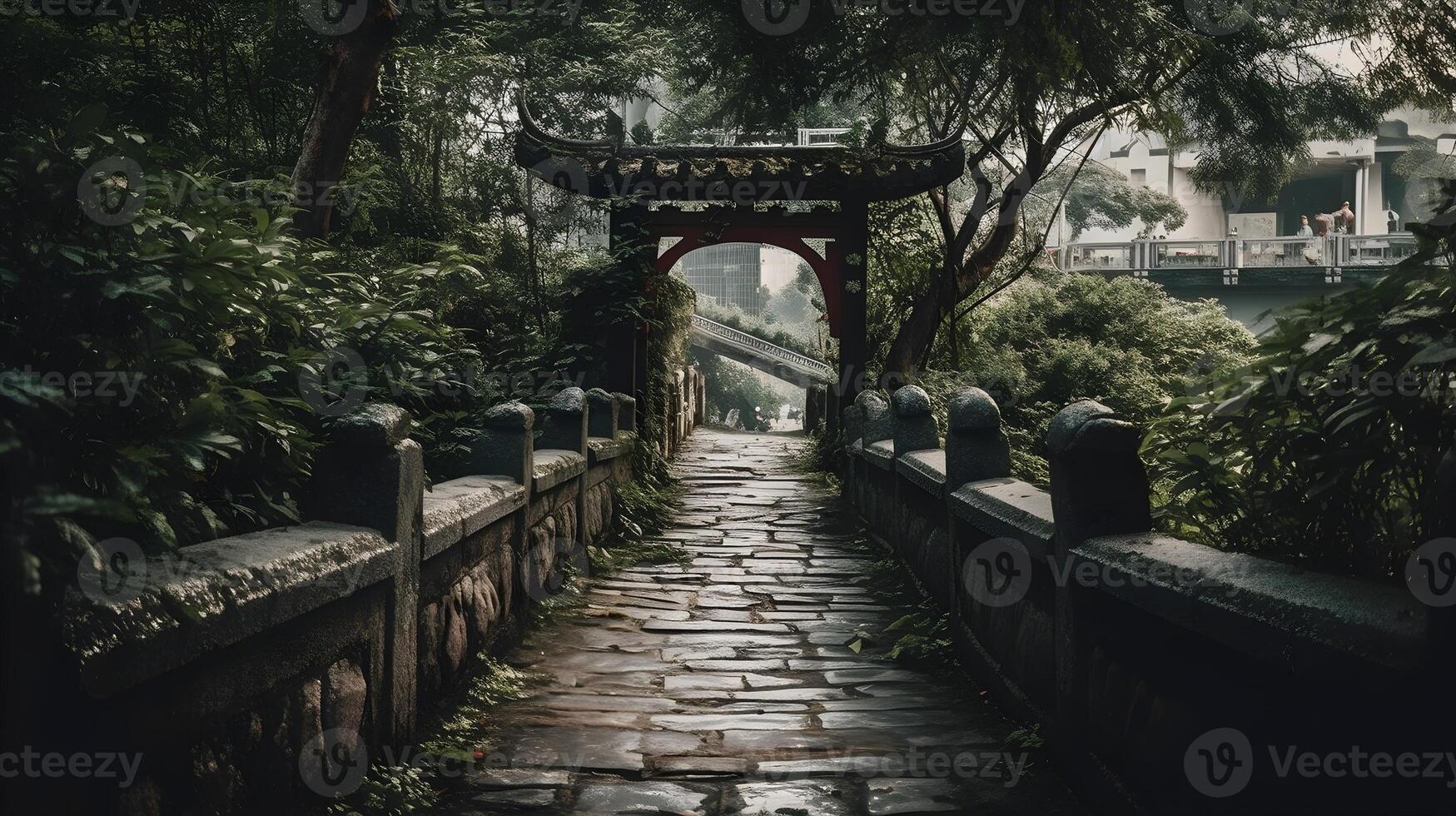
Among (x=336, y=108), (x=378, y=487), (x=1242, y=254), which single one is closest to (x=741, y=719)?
(x=378, y=487)

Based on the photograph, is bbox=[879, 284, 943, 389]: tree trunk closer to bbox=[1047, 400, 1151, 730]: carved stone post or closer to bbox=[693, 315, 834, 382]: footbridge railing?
bbox=[1047, 400, 1151, 730]: carved stone post

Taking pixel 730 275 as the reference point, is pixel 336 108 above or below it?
below

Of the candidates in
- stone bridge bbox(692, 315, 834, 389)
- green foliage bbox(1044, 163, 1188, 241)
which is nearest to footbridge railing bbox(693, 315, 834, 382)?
stone bridge bbox(692, 315, 834, 389)

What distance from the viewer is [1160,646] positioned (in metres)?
3.04

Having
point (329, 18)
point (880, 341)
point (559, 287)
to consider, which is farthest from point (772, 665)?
point (880, 341)

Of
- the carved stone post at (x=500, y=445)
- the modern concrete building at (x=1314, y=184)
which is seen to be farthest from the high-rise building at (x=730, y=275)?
the carved stone post at (x=500, y=445)

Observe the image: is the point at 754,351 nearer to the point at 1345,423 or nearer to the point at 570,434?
the point at 570,434

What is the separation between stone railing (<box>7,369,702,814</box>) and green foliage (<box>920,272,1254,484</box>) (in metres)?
6.45

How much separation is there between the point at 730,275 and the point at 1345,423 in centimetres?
4234

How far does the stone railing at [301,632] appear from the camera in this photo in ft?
6.67

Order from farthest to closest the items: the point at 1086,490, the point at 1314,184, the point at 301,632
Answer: the point at 1314,184 → the point at 1086,490 → the point at 301,632

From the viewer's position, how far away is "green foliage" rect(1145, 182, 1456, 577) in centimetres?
248

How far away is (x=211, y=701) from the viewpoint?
248 centimetres

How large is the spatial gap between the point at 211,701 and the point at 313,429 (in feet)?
5.25
